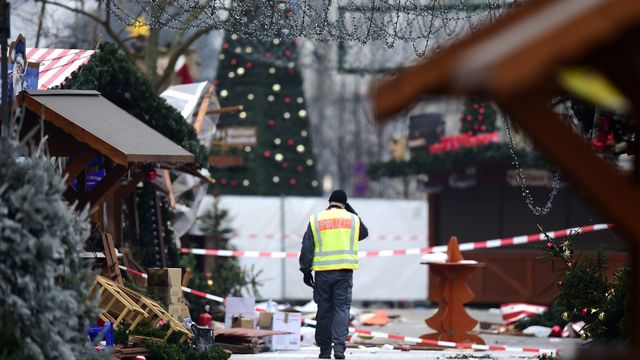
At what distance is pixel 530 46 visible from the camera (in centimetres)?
453

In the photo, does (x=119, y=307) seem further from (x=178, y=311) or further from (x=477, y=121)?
(x=477, y=121)

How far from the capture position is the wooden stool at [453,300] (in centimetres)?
1736

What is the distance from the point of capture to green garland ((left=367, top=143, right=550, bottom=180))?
1017 inches

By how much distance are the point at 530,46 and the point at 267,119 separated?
2678cm

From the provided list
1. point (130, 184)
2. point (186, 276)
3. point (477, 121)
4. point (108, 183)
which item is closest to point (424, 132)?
point (477, 121)

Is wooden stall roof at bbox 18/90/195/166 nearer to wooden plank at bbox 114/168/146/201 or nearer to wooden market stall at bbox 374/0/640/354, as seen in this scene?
wooden plank at bbox 114/168/146/201

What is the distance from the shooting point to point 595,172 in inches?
192

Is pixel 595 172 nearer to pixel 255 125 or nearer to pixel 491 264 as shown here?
pixel 491 264

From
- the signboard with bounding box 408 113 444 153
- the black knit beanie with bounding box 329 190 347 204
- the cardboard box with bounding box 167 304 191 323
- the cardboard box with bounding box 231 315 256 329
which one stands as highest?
the signboard with bounding box 408 113 444 153

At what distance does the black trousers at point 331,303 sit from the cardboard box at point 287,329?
1.44m

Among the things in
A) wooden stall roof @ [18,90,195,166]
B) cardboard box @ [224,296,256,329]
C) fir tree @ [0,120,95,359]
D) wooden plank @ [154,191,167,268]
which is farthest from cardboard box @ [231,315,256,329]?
fir tree @ [0,120,95,359]

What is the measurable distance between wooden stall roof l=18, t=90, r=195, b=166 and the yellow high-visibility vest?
190 cm

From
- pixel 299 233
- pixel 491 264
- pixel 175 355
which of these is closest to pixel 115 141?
pixel 175 355

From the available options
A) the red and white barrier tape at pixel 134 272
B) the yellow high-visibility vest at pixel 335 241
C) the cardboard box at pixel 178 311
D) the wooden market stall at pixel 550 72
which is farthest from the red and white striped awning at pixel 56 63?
the wooden market stall at pixel 550 72
